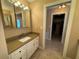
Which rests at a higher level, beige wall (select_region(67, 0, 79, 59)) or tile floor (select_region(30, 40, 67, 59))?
beige wall (select_region(67, 0, 79, 59))

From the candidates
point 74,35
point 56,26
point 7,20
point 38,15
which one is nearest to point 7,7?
point 7,20

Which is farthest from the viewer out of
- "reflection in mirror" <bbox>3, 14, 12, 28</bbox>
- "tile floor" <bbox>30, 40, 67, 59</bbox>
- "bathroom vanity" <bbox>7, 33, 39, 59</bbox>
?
"tile floor" <bbox>30, 40, 67, 59</bbox>

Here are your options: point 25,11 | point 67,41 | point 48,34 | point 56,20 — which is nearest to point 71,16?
point 67,41

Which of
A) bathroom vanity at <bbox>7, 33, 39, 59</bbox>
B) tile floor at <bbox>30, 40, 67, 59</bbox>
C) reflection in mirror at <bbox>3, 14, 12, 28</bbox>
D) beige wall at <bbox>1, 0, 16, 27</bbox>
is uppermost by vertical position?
beige wall at <bbox>1, 0, 16, 27</bbox>

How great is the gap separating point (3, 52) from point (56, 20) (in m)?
5.33

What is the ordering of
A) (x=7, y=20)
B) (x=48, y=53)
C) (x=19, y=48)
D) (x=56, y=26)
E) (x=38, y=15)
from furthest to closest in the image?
(x=56, y=26)
(x=38, y=15)
(x=48, y=53)
(x=7, y=20)
(x=19, y=48)

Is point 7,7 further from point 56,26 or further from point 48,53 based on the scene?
point 56,26

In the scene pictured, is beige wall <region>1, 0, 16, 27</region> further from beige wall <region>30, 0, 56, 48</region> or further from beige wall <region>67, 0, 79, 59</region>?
beige wall <region>67, 0, 79, 59</region>

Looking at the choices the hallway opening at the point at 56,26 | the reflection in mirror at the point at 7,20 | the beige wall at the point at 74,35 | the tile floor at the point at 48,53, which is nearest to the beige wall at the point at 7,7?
the reflection in mirror at the point at 7,20

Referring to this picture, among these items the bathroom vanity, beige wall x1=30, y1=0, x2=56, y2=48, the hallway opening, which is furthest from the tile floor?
the bathroom vanity

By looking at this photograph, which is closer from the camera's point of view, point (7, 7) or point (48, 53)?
point (7, 7)

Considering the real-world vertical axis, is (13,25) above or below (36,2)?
below

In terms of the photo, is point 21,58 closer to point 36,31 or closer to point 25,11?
point 36,31

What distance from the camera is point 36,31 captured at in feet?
8.61
